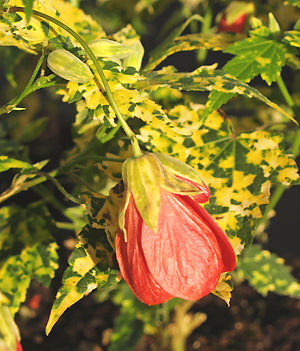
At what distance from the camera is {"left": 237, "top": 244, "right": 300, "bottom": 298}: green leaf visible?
93 centimetres

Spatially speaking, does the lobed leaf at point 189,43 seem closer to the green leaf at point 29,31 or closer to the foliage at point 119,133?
the foliage at point 119,133

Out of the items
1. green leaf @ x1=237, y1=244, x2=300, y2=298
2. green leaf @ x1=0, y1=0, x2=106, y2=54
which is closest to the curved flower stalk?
green leaf @ x1=0, y1=0, x2=106, y2=54

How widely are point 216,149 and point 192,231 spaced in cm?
16

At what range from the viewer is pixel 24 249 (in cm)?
54

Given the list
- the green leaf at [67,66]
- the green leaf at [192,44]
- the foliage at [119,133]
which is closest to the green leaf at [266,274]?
the foliage at [119,133]

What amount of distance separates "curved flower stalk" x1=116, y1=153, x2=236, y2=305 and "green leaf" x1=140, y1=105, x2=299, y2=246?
0.25 feet

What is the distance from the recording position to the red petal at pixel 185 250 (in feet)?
1.06

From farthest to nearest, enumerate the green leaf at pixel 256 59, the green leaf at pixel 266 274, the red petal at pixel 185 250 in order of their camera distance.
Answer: the green leaf at pixel 266 274 < the green leaf at pixel 256 59 < the red petal at pixel 185 250

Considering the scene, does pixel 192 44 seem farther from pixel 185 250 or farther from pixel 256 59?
pixel 185 250

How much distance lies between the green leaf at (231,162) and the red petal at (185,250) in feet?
0.24

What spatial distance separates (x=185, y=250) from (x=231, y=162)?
159mm

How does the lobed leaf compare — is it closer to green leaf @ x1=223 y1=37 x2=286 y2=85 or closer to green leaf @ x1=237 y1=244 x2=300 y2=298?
green leaf @ x1=223 y1=37 x2=286 y2=85

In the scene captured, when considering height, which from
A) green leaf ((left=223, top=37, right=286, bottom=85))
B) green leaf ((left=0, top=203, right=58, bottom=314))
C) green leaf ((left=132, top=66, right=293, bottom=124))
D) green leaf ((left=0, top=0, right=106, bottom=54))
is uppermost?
green leaf ((left=0, top=0, right=106, bottom=54))

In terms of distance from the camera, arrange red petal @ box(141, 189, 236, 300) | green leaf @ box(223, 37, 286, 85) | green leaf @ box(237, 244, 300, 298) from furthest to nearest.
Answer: green leaf @ box(237, 244, 300, 298) < green leaf @ box(223, 37, 286, 85) < red petal @ box(141, 189, 236, 300)
